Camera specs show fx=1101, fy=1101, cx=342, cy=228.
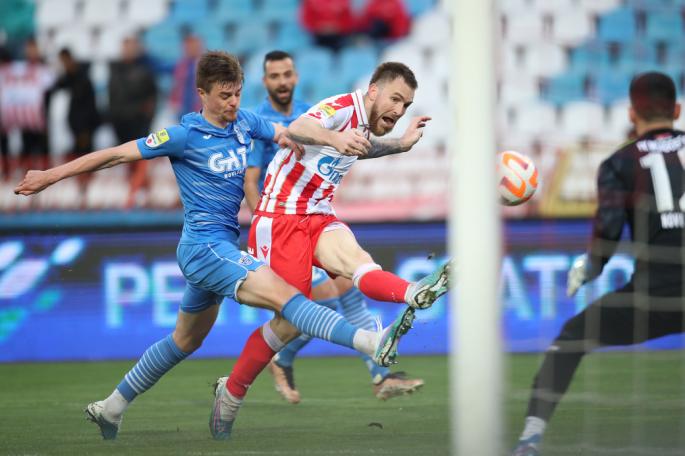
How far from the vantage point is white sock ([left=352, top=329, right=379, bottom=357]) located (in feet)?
15.8

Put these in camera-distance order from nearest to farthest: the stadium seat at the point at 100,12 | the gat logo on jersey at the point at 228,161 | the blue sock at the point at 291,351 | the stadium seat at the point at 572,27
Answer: the gat logo on jersey at the point at 228,161 → the blue sock at the point at 291,351 → the stadium seat at the point at 572,27 → the stadium seat at the point at 100,12

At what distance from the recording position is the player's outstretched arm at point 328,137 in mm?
4906

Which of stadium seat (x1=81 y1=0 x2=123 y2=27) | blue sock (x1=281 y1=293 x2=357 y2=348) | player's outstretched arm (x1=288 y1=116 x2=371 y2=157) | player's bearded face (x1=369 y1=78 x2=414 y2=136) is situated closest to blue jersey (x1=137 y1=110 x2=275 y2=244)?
player's outstretched arm (x1=288 y1=116 x2=371 y2=157)

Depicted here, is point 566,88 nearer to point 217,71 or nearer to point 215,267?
point 217,71

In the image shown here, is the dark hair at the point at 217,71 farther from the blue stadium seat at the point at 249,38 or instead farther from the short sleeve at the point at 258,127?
the blue stadium seat at the point at 249,38

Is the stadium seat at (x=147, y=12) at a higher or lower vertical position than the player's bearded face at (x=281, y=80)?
higher

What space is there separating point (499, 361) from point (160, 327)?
254 inches

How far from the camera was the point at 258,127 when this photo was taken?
581 centimetres

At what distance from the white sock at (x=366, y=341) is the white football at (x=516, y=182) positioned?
913 mm

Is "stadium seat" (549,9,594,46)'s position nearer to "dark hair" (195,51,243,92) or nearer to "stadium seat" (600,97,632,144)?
"stadium seat" (600,97,632,144)

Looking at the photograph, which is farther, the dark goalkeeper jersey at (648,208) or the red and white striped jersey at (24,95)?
the red and white striped jersey at (24,95)

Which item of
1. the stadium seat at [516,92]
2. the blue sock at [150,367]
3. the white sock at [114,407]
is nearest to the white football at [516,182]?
the blue sock at [150,367]

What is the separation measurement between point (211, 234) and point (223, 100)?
666 millimetres

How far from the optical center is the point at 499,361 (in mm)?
3322
